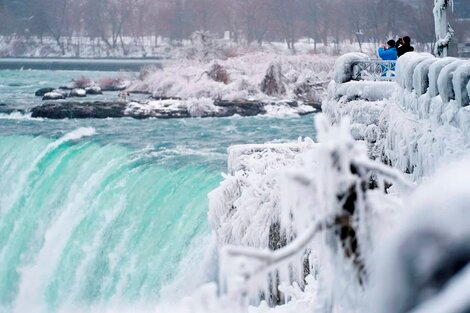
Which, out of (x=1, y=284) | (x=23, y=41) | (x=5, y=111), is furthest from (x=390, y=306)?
(x=23, y=41)

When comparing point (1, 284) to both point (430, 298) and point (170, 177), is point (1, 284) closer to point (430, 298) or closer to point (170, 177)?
point (170, 177)

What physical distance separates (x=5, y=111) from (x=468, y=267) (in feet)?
103

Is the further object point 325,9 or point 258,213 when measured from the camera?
point 325,9

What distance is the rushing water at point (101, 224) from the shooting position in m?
13.5

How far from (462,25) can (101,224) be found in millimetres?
19093

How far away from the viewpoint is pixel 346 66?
415 inches

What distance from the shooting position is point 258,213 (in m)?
9.95

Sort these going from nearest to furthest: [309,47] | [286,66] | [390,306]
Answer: [390,306] < [286,66] < [309,47]

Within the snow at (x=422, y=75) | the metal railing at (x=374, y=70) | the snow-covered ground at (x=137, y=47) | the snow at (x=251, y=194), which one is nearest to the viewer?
the snow at (x=422, y=75)

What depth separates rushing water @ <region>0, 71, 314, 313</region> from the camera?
13477mm

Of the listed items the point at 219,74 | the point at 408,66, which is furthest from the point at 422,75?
the point at 219,74

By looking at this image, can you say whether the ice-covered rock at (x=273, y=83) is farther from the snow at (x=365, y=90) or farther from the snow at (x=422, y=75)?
the snow at (x=422, y=75)

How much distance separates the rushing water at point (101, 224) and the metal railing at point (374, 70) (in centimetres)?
327

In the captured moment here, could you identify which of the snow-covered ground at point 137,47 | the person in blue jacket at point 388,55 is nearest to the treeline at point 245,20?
the snow-covered ground at point 137,47
